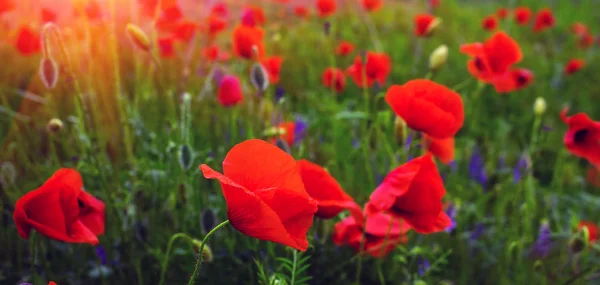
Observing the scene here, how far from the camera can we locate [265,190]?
2.20 ft

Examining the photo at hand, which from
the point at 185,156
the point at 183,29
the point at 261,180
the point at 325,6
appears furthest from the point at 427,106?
the point at 325,6

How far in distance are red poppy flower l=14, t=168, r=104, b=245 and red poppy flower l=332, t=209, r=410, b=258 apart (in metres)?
0.53

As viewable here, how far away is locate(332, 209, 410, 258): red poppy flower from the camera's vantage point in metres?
1.12

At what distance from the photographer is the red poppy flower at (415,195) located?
2.89ft

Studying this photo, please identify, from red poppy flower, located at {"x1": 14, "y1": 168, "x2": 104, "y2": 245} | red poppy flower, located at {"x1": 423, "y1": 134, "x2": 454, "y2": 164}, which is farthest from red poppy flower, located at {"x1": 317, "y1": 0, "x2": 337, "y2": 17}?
red poppy flower, located at {"x1": 14, "y1": 168, "x2": 104, "y2": 245}

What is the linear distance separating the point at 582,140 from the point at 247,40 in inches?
37.2

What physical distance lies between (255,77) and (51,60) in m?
0.49

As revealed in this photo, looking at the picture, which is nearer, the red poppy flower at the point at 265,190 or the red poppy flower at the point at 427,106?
the red poppy flower at the point at 265,190

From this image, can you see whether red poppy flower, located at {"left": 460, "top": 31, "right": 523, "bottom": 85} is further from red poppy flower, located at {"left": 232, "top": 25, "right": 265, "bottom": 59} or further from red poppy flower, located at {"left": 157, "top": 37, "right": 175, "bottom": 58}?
red poppy flower, located at {"left": 157, "top": 37, "right": 175, "bottom": 58}

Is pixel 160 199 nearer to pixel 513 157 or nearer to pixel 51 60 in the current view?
pixel 51 60

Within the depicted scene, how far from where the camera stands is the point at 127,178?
5.37 feet

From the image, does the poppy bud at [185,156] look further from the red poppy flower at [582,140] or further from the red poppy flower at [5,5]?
the red poppy flower at [5,5]

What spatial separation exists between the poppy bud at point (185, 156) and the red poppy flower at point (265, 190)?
1.67ft

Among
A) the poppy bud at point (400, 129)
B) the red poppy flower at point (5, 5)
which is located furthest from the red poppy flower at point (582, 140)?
the red poppy flower at point (5, 5)
